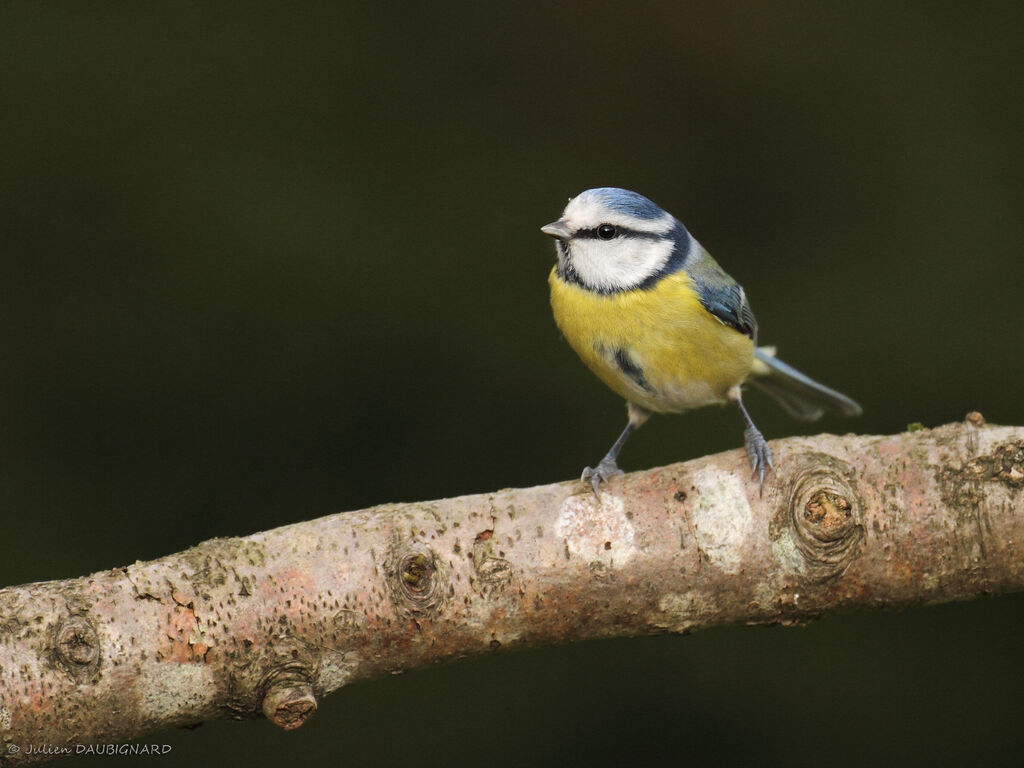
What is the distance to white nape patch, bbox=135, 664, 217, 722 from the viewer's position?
1438 mm

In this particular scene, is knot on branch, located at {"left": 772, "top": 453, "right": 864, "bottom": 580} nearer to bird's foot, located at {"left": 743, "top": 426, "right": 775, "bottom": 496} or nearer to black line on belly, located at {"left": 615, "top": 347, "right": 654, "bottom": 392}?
bird's foot, located at {"left": 743, "top": 426, "right": 775, "bottom": 496}

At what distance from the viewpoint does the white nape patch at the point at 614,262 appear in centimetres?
218

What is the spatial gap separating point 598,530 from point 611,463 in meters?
0.51

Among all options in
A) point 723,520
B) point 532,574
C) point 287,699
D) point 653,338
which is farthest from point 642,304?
point 287,699

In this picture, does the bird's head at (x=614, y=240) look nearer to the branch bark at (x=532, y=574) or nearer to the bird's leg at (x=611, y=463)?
the bird's leg at (x=611, y=463)

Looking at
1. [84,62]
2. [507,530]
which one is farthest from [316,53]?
[507,530]

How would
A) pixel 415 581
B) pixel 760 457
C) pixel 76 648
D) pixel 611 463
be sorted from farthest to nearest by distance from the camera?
pixel 611 463, pixel 760 457, pixel 415 581, pixel 76 648

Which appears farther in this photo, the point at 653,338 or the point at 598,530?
the point at 653,338

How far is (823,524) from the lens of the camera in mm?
1604

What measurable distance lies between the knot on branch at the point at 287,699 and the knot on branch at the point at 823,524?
698 millimetres

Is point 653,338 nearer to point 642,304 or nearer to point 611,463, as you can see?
point 642,304

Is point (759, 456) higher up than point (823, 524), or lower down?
higher up

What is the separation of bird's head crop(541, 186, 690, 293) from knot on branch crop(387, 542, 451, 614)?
2.63 ft

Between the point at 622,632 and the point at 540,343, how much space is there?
4.63 ft
